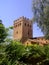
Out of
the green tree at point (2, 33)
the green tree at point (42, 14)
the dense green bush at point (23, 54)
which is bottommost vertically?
the dense green bush at point (23, 54)

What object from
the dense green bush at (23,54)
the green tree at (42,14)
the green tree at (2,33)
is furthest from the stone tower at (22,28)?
the green tree at (2,33)

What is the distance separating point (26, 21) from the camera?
5512cm

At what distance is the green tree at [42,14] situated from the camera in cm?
1494

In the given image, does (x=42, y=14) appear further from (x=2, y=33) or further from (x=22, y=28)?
(x=22, y=28)

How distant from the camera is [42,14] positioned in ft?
51.0

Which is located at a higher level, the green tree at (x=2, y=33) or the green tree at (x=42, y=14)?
the green tree at (x=42, y=14)

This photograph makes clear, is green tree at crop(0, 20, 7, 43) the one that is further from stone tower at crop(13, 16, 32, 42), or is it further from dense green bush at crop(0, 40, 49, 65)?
stone tower at crop(13, 16, 32, 42)

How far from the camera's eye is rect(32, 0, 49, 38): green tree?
14938mm

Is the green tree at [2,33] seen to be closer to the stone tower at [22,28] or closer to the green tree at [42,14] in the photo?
the green tree at [42,14]

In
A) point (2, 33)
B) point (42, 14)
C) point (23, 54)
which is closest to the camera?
point (2, 33)

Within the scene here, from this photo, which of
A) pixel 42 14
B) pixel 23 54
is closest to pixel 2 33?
pixel 23 54

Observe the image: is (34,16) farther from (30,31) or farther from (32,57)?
(30,31)

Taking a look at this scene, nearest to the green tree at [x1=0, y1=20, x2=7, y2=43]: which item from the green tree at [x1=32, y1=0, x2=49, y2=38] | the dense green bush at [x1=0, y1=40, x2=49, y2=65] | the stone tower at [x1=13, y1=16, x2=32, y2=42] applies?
the dense green bush at [x1=0, y1=40, x2=49, y2=65]

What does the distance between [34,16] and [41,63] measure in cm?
611
